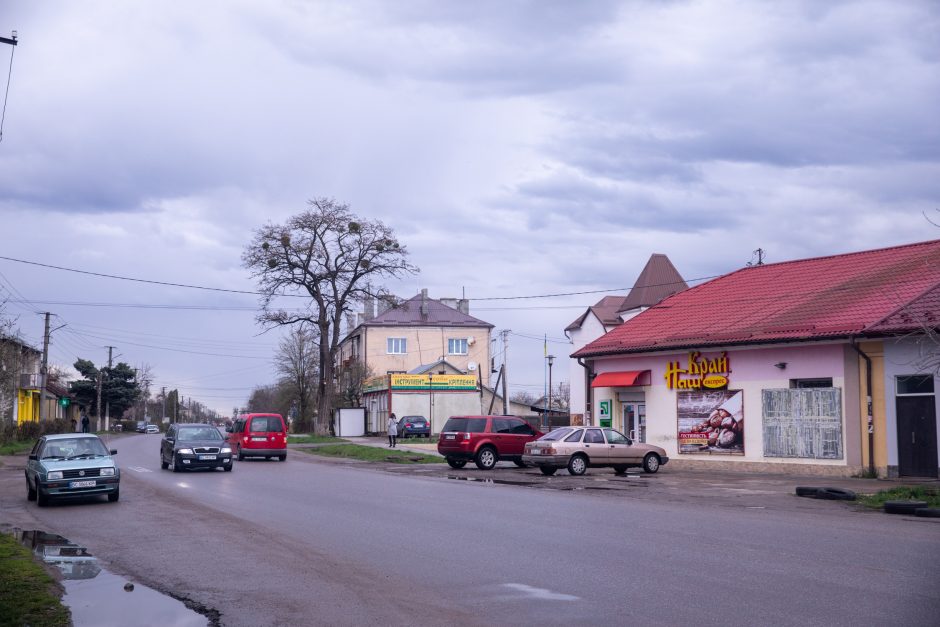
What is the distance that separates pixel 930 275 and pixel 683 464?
10307 millimetres

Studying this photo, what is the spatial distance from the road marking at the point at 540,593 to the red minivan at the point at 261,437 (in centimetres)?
2914

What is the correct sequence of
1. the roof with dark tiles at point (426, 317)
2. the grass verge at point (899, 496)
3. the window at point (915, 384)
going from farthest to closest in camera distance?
1. the roof with dark tiles at point (426, 317)
2. the window at point (915, 384)
3. the grass verge at point (899, 496)

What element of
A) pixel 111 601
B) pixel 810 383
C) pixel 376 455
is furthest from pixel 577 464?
pixel 111 601

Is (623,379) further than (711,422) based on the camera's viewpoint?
Yes

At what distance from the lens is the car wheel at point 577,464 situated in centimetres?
2838

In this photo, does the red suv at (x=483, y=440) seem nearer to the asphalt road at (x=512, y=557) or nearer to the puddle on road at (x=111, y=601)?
the asphalt road at (x=512, y=557)

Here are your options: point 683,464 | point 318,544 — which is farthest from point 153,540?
point 683,464

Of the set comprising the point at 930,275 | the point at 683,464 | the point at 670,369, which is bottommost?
the point at 683,464

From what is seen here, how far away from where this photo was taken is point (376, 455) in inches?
1587

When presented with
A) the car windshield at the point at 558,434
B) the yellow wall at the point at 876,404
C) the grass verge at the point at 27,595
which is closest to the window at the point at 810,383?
the yellow wall at the point at 876,404

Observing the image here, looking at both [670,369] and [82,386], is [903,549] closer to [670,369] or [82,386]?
[670,369]

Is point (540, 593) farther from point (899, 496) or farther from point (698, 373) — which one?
point (698, 373)

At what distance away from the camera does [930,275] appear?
→ 28469 mm

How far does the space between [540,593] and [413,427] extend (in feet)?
179
